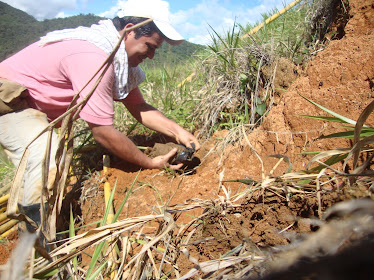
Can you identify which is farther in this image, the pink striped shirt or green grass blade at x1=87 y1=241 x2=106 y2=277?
the pink striped shirt

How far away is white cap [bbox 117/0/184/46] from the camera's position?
2.29 m

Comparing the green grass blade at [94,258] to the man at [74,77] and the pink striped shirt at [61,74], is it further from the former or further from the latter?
the pink striped shirt at [61,74]

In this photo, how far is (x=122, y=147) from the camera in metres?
2.27

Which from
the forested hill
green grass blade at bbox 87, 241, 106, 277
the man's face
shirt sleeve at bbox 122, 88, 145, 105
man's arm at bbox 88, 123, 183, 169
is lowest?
green grass blade at bbox 87, 241, 106, 277

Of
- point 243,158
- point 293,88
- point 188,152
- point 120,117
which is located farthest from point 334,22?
point 120,117

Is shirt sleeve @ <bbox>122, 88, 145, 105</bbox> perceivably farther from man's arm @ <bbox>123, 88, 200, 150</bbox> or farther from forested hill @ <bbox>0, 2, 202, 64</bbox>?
forested hill @ <bbox>0, 2, 202, 64</bbox>

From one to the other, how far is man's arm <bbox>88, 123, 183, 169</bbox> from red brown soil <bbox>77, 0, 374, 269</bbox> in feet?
0.34

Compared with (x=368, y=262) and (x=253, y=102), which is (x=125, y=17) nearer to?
(x=253, y=102)

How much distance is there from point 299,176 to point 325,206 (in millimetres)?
115

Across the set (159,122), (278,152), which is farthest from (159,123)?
(278,152)

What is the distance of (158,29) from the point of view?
2.31 meters

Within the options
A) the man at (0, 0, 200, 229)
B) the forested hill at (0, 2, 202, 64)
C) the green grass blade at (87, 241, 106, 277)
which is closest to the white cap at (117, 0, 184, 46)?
the man at (0, 0, 200, 229)

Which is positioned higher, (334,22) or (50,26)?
(50,26)

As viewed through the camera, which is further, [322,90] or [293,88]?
[293,88]
